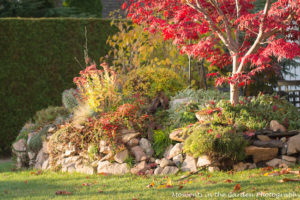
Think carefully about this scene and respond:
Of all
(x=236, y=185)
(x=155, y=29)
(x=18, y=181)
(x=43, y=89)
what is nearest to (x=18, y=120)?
(x=43, y=89)

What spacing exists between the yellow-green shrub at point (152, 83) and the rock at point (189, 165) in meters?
2.09

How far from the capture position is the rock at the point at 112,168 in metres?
6.20

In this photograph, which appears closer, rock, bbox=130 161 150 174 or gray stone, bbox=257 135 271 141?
gray stone, bbox=257 135 271 141

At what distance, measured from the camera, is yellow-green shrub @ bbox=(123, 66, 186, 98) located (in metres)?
7.90

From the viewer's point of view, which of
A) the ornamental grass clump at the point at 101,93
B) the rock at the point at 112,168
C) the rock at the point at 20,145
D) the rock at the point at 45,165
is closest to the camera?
the rock at the point at 112,168

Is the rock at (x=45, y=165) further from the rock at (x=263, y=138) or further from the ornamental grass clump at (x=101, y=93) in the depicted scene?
the rock at (x=263, y=138)

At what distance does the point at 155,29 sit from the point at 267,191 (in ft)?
12.3

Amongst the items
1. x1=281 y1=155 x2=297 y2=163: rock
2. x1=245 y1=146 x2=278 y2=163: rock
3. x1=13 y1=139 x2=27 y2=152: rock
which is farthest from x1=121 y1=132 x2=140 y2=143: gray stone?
x1=13 y1=139 x2=27 y2=152: rock

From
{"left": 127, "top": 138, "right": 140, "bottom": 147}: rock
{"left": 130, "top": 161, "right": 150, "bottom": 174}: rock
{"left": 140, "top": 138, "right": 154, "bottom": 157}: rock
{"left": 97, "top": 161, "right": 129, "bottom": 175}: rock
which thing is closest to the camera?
{"left": 130, "top": 161, "right": 150, "bottom": 174}: rock

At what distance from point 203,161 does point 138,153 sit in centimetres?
115

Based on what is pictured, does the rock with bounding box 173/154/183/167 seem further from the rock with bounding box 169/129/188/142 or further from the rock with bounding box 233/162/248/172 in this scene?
the rock with bounding box 233/162/248/172

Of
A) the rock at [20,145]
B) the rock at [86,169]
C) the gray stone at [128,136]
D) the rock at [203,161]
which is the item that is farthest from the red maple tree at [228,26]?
the rock at [20,145]

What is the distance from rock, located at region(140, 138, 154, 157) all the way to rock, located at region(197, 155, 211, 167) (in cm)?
92

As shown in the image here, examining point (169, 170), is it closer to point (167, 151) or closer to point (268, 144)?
point (167, 151)
